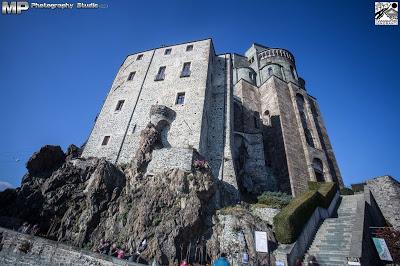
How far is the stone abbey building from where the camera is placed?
810 inches

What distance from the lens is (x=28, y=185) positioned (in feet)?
54.7

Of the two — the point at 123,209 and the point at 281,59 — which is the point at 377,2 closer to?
the point at 123,209

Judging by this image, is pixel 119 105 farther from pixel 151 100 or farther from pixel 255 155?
pixel 255 155

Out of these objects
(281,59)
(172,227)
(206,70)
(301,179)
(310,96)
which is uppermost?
(281,59)

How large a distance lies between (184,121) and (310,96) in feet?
77.9

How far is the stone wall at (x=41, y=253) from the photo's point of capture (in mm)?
9258

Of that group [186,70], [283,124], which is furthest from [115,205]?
[283,124]

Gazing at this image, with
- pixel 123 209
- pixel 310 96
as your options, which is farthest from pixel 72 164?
pixel 310 96

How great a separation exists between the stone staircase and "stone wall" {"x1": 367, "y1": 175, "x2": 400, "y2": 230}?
6020 millimetres

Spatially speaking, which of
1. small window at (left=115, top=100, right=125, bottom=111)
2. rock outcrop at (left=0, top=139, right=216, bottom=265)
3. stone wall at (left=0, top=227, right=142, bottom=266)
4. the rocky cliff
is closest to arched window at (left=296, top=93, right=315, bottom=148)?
the rocky cliff

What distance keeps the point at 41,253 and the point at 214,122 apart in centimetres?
1717

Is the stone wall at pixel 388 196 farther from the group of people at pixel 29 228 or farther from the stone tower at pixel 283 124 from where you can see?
the group of people at pixel 29 228

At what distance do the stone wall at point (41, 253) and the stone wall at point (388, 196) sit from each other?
853 inches

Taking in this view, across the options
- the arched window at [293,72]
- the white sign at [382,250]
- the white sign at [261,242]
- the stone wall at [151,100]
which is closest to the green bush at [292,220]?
the white sign at [261,242]
